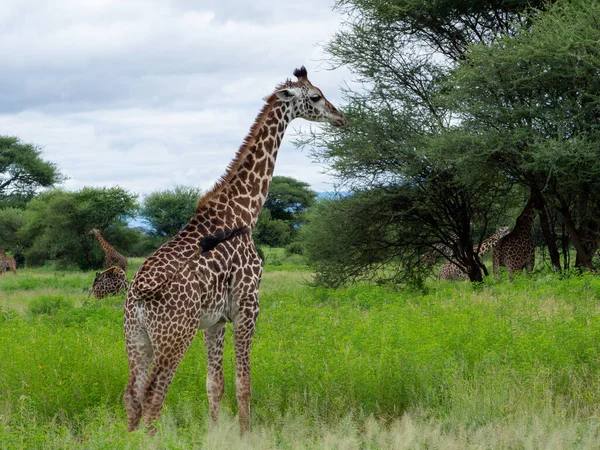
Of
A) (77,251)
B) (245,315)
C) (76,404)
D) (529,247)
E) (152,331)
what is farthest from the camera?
(77,251)

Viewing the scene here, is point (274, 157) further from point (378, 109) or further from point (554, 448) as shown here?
point (378, 109)

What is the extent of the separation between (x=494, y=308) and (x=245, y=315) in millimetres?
6333

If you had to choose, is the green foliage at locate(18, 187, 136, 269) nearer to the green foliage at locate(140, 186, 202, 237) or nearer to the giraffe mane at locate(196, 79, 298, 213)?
the green foliage at locate(140, 186, 202, 237)

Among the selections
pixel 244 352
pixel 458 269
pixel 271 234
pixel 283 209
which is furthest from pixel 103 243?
pixel 283 209

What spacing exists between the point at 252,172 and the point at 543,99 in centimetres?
1039

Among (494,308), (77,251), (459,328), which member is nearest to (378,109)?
(494,308)

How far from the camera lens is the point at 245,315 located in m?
6.53

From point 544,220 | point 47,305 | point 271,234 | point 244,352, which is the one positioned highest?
point 271,234

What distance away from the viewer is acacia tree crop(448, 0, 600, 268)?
1465 centimetres

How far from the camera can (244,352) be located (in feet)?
21.7

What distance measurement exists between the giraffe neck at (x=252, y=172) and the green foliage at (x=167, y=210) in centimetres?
3303

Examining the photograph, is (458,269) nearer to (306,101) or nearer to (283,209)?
(306,101)

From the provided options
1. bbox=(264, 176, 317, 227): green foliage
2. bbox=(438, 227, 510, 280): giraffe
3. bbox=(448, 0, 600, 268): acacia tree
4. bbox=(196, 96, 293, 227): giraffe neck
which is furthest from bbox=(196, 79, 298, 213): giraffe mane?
bbox=(264, 176, 317, 227): green foliage

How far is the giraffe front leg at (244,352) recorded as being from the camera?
6.54m
